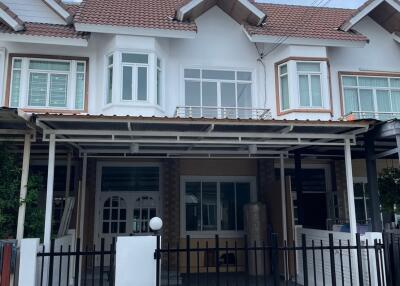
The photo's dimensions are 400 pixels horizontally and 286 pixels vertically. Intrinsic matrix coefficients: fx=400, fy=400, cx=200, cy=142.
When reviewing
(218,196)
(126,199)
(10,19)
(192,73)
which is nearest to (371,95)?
(192,73)

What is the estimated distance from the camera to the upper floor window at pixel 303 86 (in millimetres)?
11273

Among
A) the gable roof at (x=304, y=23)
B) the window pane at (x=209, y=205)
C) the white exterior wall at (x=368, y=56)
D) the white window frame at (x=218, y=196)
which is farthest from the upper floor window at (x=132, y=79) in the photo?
the white exterior wall at (x=368, y=56)

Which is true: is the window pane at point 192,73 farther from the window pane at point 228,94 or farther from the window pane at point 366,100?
the window pane at point 366,100

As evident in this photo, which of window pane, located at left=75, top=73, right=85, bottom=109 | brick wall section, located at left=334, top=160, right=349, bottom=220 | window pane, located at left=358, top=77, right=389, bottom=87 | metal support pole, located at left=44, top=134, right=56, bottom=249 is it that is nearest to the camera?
metal support pole, located at left=44, top=134, right=56, bottom=249

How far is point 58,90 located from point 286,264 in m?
7.29

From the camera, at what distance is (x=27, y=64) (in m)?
10.6

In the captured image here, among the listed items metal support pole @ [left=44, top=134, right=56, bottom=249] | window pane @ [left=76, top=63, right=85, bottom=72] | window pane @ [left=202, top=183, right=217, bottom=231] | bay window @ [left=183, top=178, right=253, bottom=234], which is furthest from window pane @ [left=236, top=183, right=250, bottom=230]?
metal support pole @ [left=44, top=134, right=56, bottom=249]

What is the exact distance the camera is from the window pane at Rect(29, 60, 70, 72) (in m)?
10.7

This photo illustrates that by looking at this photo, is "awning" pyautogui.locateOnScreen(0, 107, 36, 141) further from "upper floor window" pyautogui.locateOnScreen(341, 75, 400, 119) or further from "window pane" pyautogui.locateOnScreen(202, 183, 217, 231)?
"upper floor window" pyautogui.locateOnScreen(341, 75, 400, 119)

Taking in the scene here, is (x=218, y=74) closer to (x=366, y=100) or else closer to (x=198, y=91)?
(x=198, y=91)

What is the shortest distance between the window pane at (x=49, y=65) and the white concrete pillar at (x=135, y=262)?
6.36 m

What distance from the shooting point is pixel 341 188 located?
1316 centimetres

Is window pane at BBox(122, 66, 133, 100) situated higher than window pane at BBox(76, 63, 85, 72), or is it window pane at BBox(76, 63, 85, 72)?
window pane at BBox(76, 63, 85, 72)

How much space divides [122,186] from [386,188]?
7.42 m
